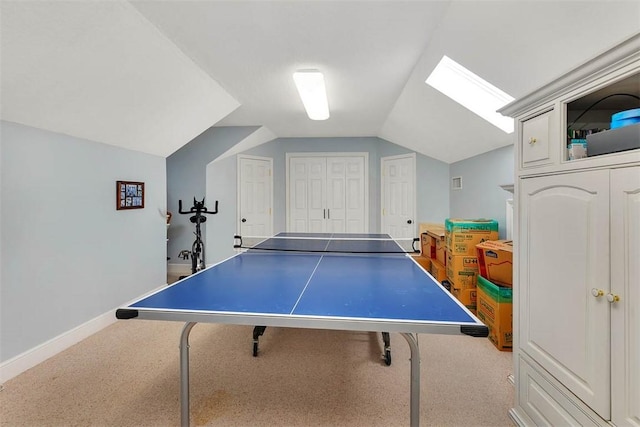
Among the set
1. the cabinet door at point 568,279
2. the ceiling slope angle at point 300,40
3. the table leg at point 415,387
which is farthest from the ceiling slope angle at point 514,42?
the table leg at point 415,387

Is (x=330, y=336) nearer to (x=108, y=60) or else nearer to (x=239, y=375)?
(x=239, y=375)

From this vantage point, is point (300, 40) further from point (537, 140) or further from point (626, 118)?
point (626, 118)

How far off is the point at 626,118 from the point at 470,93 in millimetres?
1989

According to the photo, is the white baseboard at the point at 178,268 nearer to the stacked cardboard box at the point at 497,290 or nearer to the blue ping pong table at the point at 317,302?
the blue ping pong table at the point at 317,302

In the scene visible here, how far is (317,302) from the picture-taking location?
1.33m

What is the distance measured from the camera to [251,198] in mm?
5254

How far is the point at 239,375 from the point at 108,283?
189 cm

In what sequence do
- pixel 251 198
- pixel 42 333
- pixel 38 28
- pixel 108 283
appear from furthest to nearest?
pixel 251 198 < pixel 108 283 < pixel 42 333 < pixel 38 28

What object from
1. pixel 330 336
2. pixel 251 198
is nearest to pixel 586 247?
pixel 330 336

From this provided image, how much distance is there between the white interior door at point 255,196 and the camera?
5.12 meters

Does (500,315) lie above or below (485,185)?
below

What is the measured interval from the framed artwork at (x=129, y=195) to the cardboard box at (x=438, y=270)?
3749 millimetres

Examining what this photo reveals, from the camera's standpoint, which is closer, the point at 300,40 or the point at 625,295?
the point at 625,295

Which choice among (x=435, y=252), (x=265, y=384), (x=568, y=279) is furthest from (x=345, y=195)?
(x=568, y=279)
